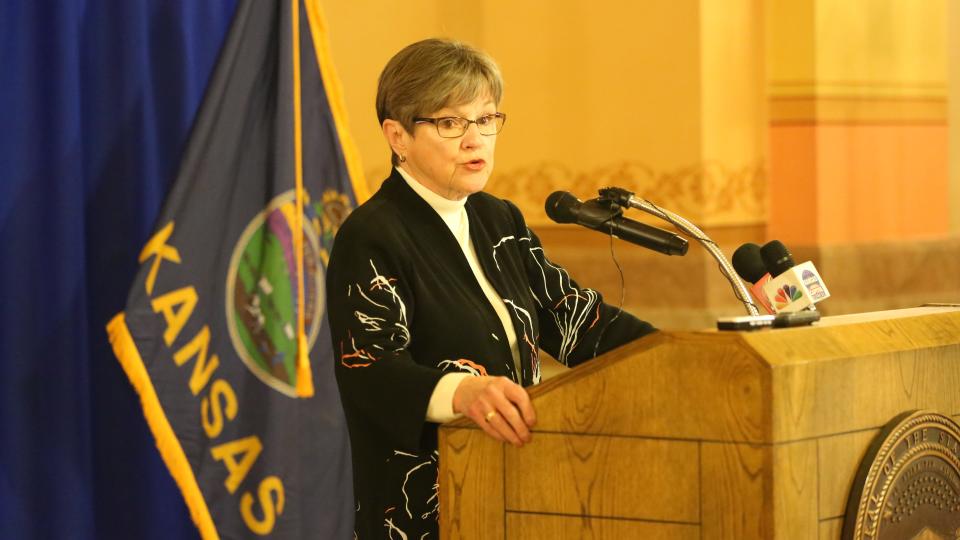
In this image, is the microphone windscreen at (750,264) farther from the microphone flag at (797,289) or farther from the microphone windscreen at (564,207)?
the microphone windscreen at (564,207)

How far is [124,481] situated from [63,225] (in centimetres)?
69

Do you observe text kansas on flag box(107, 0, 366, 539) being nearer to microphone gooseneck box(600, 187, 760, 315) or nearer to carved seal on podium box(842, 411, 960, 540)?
microphone gooseneck box(600, 187, 760, 315)

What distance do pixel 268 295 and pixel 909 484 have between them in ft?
6.99

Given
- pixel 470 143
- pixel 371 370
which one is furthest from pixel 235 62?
pixel 371 370

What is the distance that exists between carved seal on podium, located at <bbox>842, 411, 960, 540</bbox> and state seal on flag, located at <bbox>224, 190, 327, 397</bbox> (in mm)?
2082

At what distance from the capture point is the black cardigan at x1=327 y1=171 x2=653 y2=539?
1980mm

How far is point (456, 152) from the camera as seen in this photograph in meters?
2.17

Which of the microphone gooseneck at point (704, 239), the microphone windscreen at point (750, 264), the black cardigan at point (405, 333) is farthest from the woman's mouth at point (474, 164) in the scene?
the microphone windscreen at point (750, 264)

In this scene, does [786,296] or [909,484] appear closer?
[909,484]

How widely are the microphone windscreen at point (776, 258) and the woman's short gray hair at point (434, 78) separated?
0.55m

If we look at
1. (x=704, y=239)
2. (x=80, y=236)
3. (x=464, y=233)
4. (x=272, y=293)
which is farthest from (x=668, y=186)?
(x=704, y=239)

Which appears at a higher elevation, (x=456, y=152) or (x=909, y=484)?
(x=456, y=152)

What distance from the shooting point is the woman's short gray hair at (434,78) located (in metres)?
2.13

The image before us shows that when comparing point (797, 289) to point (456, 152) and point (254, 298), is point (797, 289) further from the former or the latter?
point (254, 298)
